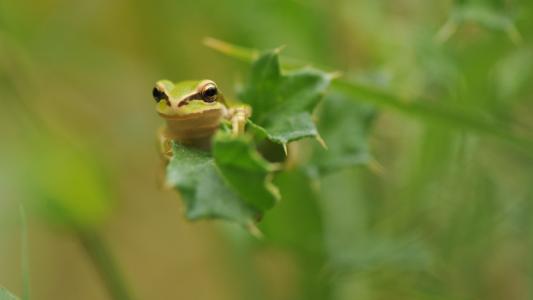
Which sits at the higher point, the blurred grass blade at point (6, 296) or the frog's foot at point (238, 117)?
the frog's foot at point (238, 117)

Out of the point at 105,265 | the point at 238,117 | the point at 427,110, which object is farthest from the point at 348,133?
the point at 105,265

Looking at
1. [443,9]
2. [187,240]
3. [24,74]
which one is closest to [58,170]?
[24,74]

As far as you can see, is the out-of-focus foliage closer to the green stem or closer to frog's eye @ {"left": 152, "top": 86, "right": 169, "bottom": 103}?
frog's eye @ {"left": 152, "top": 86, "right": 169, "bottom": 103}

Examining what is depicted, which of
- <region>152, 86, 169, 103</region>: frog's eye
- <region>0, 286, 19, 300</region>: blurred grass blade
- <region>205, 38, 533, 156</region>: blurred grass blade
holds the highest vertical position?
<region>205, 38, 533, 156</region>: blurred grass blade

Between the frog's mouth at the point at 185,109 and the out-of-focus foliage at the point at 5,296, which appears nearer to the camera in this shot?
the out-of-focus foliage at the point at 5,296

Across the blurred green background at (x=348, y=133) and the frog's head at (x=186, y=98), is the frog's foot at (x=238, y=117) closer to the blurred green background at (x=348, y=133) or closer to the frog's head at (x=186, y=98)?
the frog's head at (x=186, y=98)

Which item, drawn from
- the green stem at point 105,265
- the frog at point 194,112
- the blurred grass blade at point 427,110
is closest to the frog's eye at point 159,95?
the frog at point 194,112

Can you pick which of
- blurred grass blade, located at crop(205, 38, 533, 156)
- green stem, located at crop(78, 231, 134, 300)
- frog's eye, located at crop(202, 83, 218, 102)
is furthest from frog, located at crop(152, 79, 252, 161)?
green stem, located at crop(78, 231, 134, 300)
